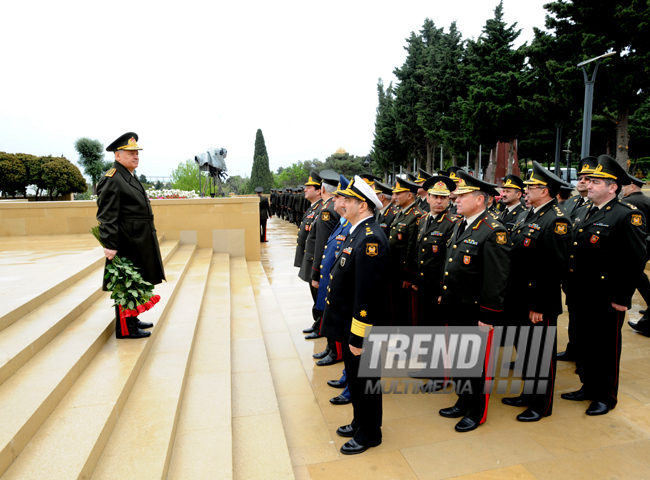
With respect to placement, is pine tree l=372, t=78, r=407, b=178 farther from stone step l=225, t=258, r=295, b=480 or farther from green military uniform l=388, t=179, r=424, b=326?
stone step l=225, t=258, r=295, b=480

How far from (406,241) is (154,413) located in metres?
3.30

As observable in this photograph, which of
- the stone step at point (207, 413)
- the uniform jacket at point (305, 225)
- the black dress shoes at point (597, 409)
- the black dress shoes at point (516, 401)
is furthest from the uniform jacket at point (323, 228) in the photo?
the black dress shoes at point (597, 409)

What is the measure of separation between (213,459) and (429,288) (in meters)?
2.58

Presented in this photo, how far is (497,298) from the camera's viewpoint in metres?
3.31

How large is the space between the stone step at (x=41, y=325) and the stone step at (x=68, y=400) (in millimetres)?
66

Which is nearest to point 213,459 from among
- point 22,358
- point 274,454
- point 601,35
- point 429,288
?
point 274,454

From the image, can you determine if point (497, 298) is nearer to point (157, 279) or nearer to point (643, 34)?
point (157, 279)

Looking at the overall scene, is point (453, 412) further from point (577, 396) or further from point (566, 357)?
point (566, 357)

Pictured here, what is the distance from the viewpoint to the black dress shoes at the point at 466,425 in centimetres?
344

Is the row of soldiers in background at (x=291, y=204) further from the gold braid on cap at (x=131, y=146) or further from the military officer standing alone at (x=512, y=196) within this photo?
the gold braid on cap at (x=131, y=146)

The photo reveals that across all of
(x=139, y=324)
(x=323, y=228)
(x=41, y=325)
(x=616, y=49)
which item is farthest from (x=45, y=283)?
(x=616, y=49)

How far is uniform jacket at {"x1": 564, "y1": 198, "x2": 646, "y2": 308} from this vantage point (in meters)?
3.71

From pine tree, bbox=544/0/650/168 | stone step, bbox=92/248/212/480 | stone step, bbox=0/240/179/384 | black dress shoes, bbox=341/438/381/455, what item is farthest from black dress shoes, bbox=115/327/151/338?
pine tree, bbox=544/0/650/168

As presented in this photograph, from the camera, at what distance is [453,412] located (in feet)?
12.0
